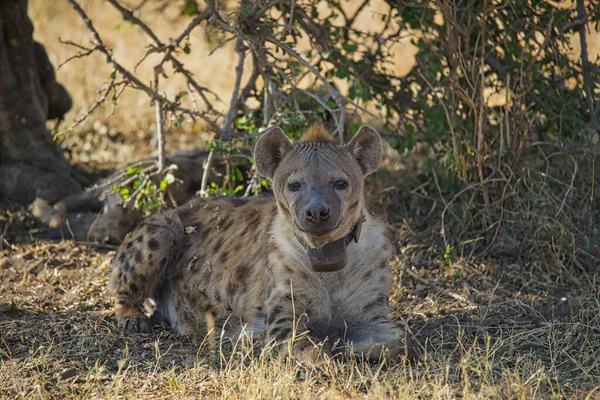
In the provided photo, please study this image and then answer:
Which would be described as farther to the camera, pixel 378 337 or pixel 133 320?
pixel 133 320

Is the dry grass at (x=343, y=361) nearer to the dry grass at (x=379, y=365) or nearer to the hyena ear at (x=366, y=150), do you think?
the dry grass at (x=379, y=365)

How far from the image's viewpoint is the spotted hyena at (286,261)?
→ 395cm

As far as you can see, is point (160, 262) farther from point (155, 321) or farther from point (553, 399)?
point (553, 399)

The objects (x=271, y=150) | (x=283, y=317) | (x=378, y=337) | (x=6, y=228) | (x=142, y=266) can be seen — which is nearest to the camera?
(x=378, y=337)

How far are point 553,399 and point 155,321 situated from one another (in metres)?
2.51

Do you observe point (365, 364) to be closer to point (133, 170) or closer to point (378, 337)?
point (378, 337)

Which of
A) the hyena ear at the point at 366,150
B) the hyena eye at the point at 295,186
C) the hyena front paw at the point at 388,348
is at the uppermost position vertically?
the hyena ear at the point at 366,150

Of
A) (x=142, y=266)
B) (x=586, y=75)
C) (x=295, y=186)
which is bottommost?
(x=142, y=266)

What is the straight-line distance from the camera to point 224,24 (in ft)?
16.8

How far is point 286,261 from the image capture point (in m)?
4.23

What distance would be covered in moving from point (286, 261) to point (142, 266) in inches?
41.8

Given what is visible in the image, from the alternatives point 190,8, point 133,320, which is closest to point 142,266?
point 133,320

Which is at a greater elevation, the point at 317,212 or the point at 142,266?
Result: the point at 317,212

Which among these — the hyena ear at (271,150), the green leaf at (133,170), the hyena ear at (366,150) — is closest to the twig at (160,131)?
the green leaf at (133,170)
